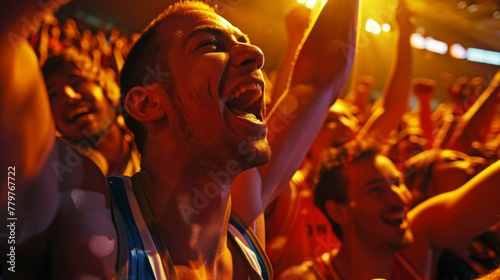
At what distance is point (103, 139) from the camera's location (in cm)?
177

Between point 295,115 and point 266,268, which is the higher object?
point 295,115

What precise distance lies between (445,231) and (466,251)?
154 mm

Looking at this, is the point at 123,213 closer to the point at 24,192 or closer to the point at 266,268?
the point at 24,192

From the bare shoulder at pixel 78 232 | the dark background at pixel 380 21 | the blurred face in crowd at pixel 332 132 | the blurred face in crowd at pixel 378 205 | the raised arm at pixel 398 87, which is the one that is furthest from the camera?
the dark background at pixel 380 21

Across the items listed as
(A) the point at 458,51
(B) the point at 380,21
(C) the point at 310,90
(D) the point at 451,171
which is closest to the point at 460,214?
(D) the point at 451,171

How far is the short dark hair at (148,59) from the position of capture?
3.44 feet

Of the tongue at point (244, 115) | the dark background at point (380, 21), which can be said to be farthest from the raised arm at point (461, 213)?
the dark background at point (380, 21)

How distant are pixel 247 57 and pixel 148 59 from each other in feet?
0.70

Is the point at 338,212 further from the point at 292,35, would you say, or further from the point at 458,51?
the point at 458,51

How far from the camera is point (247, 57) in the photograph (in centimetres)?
104

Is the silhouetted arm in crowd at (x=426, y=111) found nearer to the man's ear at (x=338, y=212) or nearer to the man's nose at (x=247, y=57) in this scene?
the man's ear at (x=338, y=212)

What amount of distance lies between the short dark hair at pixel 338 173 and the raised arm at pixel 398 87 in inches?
21.8

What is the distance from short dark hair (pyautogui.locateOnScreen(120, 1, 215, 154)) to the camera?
41.3 inches

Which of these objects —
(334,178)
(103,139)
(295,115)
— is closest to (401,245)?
(334,178)
